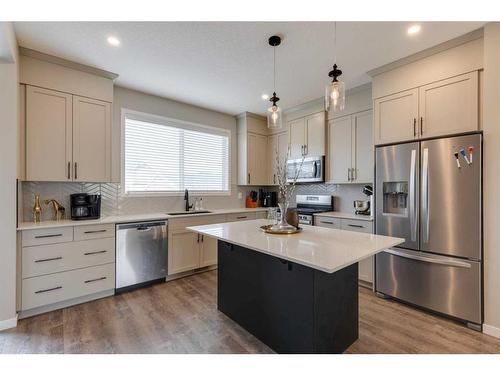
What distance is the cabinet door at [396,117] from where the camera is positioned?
8.71 feet

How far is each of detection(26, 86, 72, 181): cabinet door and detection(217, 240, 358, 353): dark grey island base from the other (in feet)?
7.12

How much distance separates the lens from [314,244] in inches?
68.7

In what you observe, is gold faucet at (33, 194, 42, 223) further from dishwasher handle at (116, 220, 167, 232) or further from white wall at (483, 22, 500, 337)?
white wall at (483, 22, 500, 337)

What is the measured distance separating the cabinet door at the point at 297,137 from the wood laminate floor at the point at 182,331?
2.43 meters

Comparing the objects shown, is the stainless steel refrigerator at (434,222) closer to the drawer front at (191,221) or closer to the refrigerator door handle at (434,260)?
the refrigerator door handle at (434,260)

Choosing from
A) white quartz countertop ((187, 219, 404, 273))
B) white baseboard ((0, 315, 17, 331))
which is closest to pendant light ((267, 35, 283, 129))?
white quartz countertop ((187, 219, 404, 273))

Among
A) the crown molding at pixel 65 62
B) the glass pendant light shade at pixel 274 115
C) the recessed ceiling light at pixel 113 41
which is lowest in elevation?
the glass pendant light shade at pixel 274 115

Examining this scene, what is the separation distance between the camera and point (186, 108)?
13.6 feet

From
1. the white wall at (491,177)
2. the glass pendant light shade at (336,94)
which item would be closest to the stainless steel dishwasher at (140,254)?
the glass pendant light shade at (336,94)

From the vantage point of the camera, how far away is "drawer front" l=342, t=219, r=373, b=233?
3086 millimetres
